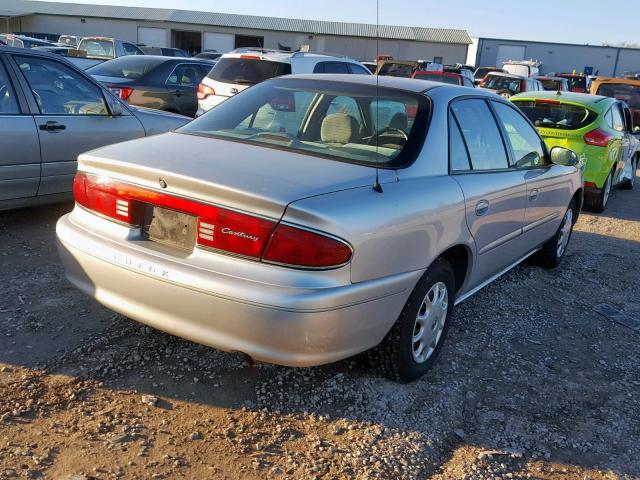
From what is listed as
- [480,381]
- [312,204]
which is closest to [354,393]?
[480,381]

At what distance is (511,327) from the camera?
4.27 meters

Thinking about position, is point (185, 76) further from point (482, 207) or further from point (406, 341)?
point (406, 341)

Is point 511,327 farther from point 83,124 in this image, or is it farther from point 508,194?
point 83,124

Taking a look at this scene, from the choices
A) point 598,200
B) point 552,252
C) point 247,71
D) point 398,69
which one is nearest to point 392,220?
point 552,252

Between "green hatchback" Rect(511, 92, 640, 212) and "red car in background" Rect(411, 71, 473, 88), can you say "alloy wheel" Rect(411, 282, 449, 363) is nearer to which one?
"green hatchback" Rect(511, 92, 640, 212)

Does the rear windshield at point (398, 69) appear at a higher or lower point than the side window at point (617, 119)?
higher

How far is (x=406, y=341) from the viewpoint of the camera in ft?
10.3

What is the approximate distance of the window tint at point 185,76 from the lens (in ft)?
35.0

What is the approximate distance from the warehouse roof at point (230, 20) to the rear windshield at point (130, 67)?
42366 millimetres

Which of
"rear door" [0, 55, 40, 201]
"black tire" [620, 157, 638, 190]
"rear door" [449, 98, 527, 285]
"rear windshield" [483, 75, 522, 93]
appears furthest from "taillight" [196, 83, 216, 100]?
"rear windshield" [483, 75, 522, 93]

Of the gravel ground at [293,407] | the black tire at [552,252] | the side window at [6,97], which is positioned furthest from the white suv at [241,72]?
the gravel ground at [293,407]

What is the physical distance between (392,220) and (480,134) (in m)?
1.46

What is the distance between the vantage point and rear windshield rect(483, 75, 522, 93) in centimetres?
1685

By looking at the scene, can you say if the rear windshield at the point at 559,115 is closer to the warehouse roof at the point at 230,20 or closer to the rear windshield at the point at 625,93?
the rear windshield at the point at 625,93
